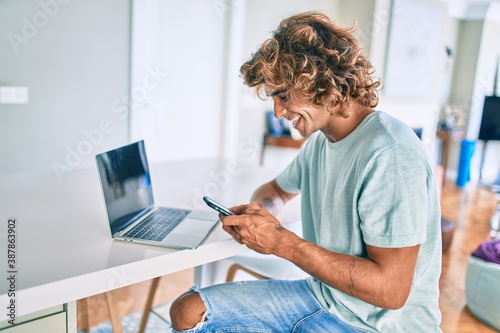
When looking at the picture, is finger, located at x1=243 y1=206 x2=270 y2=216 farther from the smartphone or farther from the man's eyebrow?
the man's eyebrow

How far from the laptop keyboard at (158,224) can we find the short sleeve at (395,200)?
479 mm

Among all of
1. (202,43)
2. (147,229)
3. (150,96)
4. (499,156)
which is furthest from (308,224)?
(499,156)

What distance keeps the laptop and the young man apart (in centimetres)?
13

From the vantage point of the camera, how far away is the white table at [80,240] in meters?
0.81

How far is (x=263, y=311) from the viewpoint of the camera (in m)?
1.12

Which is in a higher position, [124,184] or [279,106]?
[279,106]

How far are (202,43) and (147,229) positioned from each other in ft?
8.15

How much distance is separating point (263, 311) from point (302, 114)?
1.67ft

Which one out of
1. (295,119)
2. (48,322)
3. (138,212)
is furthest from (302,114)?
(48,322)

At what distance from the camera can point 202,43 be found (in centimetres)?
332

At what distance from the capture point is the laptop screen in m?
1.04

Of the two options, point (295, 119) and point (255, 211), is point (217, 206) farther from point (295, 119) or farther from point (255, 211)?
point (295, 119)

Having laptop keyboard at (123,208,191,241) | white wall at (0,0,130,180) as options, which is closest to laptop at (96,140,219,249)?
laptop keyboard at (123,208,191,241)

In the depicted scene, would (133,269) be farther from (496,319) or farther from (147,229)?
(496,319)
